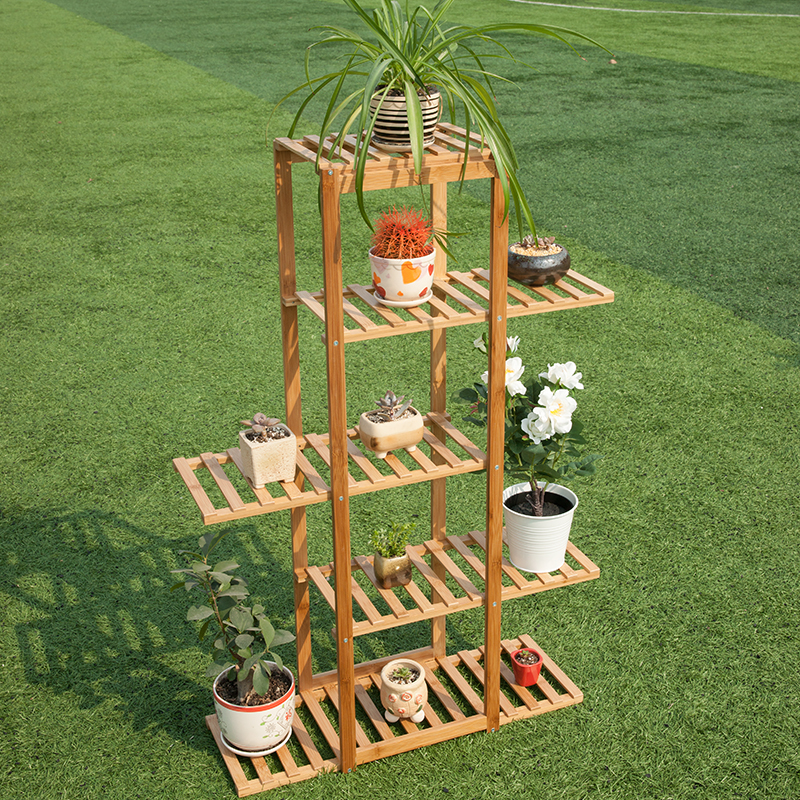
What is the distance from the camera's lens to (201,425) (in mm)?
4223

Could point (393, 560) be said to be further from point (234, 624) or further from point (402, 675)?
point (234, 624)

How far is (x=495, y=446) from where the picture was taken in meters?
2.51

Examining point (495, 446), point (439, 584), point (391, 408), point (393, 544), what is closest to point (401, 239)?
point (391, 408)

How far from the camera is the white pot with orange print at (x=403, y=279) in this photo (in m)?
2.29

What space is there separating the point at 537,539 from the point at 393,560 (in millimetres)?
388

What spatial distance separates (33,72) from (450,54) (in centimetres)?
929

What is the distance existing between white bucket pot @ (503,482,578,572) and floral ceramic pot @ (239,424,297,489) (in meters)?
0.61

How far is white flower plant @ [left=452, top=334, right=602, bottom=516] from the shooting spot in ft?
8.45

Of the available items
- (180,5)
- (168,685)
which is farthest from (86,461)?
(180,5)

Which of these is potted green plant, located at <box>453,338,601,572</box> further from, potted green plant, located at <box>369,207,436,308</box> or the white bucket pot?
potted green plant, located at <box>369,207,436,308</box>

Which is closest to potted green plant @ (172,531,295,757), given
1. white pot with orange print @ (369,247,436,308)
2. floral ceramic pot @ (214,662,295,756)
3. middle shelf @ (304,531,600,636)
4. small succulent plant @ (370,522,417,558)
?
floral ceramic pot @ (214,662,295,756)

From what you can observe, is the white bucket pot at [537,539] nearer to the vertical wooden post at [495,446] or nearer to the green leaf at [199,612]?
the vertical wooden post at [495,446]

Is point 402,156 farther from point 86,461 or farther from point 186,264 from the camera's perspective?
point 186,264

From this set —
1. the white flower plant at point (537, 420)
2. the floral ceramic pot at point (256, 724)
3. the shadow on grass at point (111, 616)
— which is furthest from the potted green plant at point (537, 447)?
the shadow on grass at point (111, 616)
